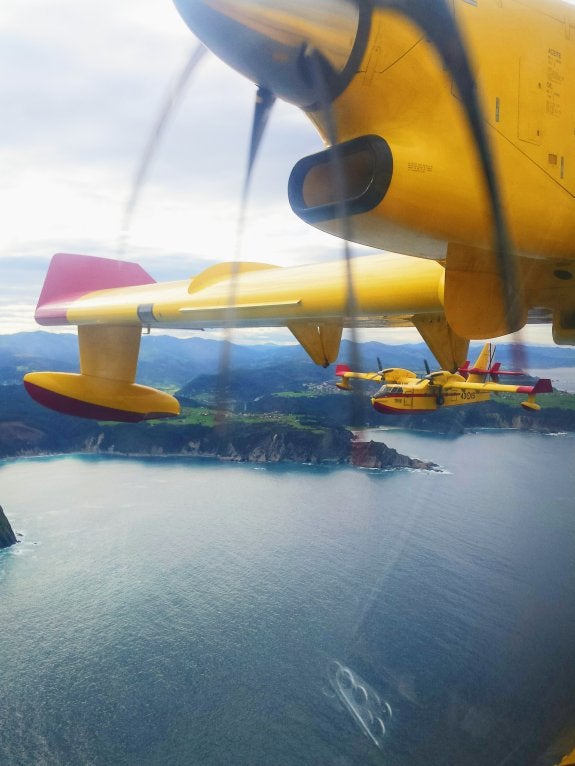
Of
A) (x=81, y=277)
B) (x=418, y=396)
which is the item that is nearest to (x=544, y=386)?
(x=418, y=396)

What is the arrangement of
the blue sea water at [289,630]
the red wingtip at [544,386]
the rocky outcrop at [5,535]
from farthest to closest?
the rocky outcrop at [5,535]
the red wingtip at [544,386]
the blue sea water at [289,630]

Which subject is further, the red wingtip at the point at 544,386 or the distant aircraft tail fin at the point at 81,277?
the red wingtip at the point at 544,386

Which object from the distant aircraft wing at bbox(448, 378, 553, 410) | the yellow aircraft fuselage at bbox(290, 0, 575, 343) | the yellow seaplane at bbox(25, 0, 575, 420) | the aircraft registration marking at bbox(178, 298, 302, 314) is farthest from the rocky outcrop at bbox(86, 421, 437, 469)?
the yellow aircraft fuselage at bbox(290, 0, 575, 343)

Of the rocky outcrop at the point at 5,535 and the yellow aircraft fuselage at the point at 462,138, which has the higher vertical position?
the yellow aircraft fuselage at the point at 462,138

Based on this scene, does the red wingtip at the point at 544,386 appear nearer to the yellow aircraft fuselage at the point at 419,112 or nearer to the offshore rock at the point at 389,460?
the yellow aircraft fuselage at the point at 419,112

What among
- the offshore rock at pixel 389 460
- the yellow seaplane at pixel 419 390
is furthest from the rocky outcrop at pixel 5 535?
the offshore rock at pixel 389 460

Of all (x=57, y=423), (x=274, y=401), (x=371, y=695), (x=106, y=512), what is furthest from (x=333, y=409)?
(x=371, y=695)

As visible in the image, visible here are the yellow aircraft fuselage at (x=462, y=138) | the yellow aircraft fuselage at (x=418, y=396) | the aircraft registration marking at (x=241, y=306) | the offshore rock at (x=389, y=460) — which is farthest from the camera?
the offshore rock at (x=389, y=460)

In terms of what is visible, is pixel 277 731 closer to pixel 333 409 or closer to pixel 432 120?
pixel 432 120

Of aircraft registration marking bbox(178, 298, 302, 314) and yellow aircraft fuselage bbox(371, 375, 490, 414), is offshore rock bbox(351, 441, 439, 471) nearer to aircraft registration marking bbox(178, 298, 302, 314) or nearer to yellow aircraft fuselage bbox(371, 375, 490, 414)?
yellow aircraft fuselage bbox(371, 375, 490, 414)
